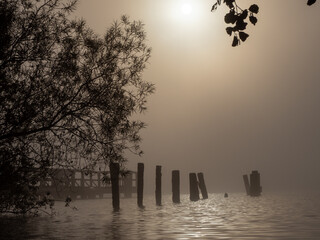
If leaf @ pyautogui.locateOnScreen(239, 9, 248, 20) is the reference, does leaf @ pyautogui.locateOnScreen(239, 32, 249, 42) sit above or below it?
below

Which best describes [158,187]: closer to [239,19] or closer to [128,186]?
[128,186]

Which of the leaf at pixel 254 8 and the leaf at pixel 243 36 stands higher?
the leaf at pixel 254 8

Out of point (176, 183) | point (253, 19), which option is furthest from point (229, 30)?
point (176, 183)

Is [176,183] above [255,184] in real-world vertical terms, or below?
below

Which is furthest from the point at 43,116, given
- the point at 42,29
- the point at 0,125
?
the point at 42,29

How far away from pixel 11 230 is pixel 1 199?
1.05 metres

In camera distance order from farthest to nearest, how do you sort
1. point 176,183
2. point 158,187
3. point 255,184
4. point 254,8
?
point 255,184, point 176,183, point 158,187, point 254,8

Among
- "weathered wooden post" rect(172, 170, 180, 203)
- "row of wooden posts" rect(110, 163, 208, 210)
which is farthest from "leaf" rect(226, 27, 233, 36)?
"weathered wooden post" rect(172, 170, 180, 203)

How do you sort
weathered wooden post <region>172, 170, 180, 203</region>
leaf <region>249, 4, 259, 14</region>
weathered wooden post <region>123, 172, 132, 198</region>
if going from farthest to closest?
weathered wooden post <region>123, 172, 132, 198</region>, weathered wooden post <region>172, 170, 180, 203</region>, leaf <region>249, 4, 259, 14</region>

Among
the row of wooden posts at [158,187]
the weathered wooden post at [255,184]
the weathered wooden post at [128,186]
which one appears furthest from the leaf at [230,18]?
the weathered wooden post at [128,186]

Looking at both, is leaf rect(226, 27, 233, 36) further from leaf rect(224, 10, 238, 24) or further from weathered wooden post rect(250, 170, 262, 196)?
weathered wooden post rect(250, 170, 262, 196)

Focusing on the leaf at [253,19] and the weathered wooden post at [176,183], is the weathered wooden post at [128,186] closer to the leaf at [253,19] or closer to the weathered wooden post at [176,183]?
the weathered wooden post at [176,183]

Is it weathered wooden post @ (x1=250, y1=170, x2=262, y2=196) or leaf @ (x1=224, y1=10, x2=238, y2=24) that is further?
weathered wooden post @ (x1=250, y1=170, x2=262, y2=196)

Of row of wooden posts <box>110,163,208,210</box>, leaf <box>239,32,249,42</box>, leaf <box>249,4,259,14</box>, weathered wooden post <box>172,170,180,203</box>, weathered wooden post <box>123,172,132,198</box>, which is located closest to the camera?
leaf <box>249,4,259,14</box>
